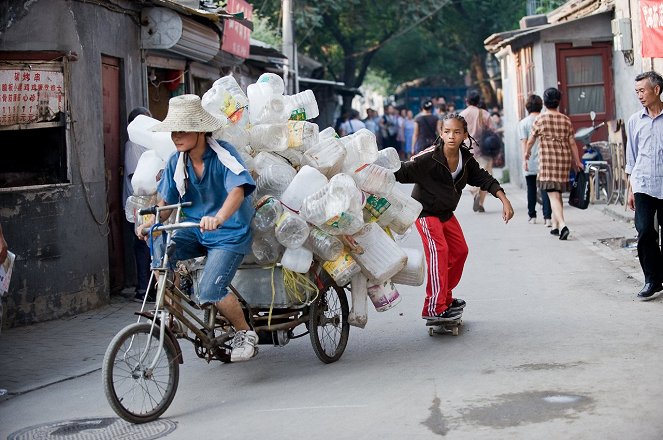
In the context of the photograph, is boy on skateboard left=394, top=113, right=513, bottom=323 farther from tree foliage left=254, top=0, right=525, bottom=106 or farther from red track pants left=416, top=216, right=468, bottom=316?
tree foliage left=254, top=0, right=525, bottom=106

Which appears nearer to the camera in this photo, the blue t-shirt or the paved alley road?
the paved alley road

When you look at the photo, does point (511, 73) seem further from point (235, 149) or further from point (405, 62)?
point (405, 62)

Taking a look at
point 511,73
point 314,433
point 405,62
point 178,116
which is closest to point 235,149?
point 178,116

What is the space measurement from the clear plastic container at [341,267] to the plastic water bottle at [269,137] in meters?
0.84

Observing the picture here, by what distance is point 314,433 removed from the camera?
5.82 m

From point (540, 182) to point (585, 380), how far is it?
8.06 metres

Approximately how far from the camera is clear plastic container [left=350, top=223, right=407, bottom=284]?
768 centimetres

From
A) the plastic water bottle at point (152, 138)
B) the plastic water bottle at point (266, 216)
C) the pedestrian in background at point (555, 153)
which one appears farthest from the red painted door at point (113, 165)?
the pedestrian in background at point (555, 153)

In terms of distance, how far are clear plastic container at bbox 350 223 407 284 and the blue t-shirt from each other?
0.95 m

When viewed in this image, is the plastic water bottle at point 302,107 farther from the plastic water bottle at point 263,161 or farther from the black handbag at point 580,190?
the black handbag at point 580,190

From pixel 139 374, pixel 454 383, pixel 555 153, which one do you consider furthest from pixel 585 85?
pixel 139 374

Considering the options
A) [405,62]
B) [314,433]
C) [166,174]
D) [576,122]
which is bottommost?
[314,433]

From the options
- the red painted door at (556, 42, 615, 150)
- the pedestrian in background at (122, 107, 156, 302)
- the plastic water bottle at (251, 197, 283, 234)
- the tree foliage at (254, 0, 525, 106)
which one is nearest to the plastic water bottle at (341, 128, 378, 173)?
the plastic water bottle at (251, 197, 283, 234)

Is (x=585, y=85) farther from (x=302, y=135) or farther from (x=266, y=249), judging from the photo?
(x=266, y=249)
